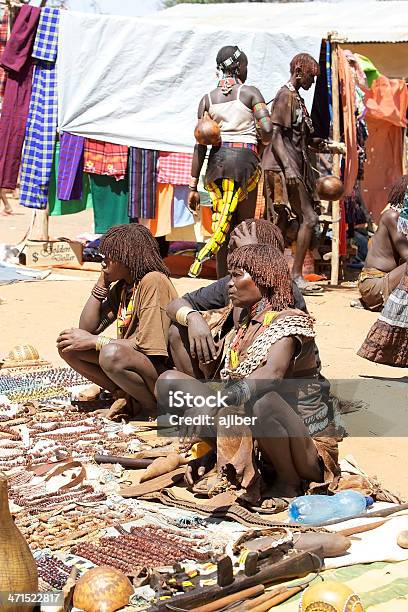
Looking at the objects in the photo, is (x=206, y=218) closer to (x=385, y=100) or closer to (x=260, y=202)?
(x=260, y=202)

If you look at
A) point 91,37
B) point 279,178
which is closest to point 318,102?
point 279,178

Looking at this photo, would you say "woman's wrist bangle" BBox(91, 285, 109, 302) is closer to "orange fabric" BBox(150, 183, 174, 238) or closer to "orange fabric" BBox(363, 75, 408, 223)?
"orange fabric" BBox(150, 183, 174, 238)

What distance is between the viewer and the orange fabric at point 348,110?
34.0 feet

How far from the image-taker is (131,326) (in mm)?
5617

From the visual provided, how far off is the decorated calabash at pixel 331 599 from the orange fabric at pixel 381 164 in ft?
37.6

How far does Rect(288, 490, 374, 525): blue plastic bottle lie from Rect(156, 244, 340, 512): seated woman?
0.11 metres

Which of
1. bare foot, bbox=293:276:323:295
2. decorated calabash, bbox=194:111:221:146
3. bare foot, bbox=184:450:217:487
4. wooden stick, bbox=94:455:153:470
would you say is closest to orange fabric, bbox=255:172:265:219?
bare foot, bbox=293:276:323:295

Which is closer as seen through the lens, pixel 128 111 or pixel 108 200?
pixel 128 111

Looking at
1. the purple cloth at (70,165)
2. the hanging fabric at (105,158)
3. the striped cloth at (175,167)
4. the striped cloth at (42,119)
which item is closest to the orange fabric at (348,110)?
the striped cloth at (175,167)

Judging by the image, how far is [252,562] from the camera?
3414 millimetres

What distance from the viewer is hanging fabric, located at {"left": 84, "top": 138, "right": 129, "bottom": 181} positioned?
1068 cm

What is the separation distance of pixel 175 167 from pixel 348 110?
1.88 m

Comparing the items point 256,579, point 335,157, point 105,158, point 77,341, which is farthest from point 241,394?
point 105,158

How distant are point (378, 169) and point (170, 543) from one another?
11157 mm
